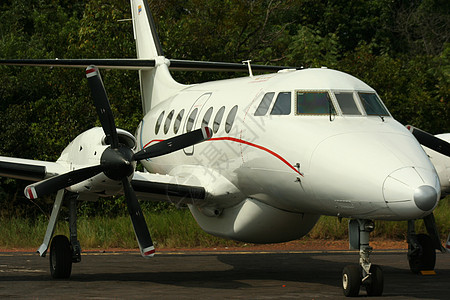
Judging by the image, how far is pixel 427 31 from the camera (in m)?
39.7

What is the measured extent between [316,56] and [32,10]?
44.3ft

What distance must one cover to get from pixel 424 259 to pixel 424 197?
17.2 feet

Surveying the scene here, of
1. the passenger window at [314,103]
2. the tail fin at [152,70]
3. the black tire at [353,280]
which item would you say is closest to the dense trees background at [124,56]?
the tail fin at [152,70]

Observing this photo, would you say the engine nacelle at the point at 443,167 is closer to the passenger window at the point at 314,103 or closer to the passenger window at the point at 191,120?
the passenger window at the point at 314,103

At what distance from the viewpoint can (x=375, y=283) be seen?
1085 centimetres

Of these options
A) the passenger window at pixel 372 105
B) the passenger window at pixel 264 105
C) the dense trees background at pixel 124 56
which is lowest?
the passenger window at pixel 372 105

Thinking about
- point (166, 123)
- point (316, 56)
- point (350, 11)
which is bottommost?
point (166, 123)

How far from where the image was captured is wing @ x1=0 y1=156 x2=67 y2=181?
13.6 metres

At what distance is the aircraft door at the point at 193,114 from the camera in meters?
15.0

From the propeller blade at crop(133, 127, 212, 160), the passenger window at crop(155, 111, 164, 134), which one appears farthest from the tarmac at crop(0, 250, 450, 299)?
the passenger window at crop(155, 111, 164, 134)

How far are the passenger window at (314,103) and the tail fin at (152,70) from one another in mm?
6026

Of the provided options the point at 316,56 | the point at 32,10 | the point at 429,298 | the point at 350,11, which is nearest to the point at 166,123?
the point at 429,298

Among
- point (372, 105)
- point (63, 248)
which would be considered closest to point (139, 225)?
point (63, 248)

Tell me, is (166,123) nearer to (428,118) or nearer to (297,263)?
(297,263)
